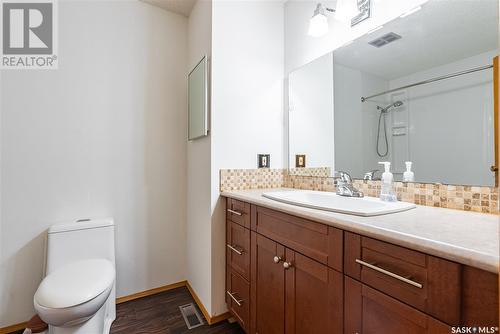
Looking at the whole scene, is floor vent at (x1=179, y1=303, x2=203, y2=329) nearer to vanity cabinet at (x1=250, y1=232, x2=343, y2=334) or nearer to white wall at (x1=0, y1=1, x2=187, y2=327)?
white wall at (x1=0, y1=1, x2=187, y2=327)

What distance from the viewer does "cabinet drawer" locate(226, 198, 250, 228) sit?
1.42 meters

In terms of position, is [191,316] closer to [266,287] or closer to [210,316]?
[210,316]

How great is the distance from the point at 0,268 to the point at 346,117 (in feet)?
8.26

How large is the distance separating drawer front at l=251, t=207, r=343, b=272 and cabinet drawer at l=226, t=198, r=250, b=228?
97 mm

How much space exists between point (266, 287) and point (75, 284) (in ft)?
3.42

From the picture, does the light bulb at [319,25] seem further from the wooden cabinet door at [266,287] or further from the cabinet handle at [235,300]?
the cabinet handle at [235,300]

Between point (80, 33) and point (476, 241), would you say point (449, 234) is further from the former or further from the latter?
point (80, 33)

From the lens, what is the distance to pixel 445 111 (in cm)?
107

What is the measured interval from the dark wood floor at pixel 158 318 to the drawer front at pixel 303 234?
86 cm

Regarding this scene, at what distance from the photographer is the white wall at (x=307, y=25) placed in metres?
1.25

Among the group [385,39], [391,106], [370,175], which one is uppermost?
[385,39]

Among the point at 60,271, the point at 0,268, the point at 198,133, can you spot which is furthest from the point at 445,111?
the point at 0,268

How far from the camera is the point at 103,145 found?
73.3 inches

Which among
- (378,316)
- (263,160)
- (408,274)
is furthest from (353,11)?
(378,316)
